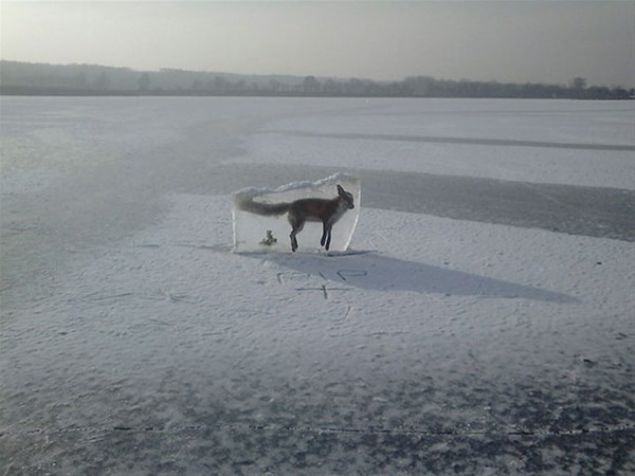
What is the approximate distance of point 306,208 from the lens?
5.20 meters

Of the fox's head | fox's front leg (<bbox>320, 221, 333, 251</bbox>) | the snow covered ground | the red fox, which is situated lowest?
the snow covered ground

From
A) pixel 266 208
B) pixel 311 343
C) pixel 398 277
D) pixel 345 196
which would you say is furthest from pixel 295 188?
pixel 311 343

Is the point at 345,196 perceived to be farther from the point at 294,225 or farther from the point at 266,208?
the point at 266,208

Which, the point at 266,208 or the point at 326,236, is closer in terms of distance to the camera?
the point at 266,208

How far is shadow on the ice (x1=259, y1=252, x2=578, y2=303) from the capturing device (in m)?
4.61

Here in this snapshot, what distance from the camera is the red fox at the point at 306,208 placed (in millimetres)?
5207

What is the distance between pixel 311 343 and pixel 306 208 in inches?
75.6

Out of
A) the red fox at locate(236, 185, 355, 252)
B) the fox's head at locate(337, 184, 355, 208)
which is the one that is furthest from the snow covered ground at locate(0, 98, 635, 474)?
the fox's head at locate(337, 184, 355, 208)

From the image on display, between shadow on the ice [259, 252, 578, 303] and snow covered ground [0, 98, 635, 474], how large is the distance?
3cm

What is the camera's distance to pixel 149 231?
20.3ft

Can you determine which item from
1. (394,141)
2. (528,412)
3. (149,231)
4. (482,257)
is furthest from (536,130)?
(528,412)

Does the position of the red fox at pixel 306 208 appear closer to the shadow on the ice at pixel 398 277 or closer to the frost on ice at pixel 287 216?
the frost on ice at pixel 287 216

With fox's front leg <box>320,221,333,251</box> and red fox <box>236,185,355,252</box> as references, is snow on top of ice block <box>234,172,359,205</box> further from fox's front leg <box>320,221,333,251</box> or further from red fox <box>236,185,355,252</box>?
fox's front leg <box>320,221,333,251</box>

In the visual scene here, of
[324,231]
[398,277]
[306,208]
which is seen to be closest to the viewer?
[398,277]
